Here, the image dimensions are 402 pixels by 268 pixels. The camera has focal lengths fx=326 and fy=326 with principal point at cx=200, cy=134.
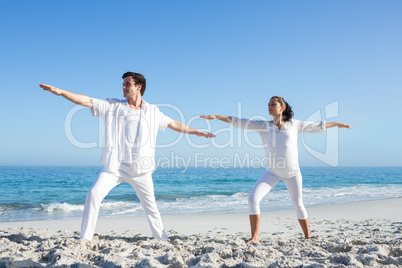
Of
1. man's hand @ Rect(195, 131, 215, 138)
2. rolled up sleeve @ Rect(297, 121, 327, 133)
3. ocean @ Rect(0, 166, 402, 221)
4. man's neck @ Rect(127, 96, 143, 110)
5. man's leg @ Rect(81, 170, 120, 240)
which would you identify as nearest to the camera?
man's leg @ Rect(81, 170, 120, 240)

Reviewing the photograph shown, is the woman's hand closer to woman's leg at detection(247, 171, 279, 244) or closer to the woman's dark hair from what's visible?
the woman's dark hair

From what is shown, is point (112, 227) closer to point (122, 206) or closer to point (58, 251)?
point (58, 251)

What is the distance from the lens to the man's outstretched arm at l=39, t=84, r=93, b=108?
11.3ft

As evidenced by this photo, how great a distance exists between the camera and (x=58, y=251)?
126 inches

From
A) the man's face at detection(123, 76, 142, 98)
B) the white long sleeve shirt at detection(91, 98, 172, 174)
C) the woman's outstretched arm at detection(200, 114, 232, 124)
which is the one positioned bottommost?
the white long sleeve shirt at detection(91, 98, 172, 174)

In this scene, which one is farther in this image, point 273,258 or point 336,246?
point 336,246

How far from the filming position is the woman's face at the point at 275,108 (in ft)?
14.6

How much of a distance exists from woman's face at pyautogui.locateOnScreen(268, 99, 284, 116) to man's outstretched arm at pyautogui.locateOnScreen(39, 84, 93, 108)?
235 centimetres

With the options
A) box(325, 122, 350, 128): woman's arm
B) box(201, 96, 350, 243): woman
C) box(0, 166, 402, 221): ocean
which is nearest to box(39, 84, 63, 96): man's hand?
box(201, 96, 350, 243): woman

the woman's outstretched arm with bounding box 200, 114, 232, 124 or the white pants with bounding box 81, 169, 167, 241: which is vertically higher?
the woman's outstretched arm with bounding box 200, 114, 232, 124

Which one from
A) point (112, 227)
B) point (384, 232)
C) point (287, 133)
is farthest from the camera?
point (112, 227)

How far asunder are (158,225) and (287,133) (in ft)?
6.78

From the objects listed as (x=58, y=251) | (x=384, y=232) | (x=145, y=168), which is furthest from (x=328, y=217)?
(x=58, y=251)

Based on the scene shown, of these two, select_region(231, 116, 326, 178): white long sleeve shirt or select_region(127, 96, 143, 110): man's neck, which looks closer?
select_region(127, 96, 143, 110): man's neck
